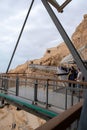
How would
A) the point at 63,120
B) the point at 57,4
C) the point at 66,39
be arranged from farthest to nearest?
1. the point at 57,4
2. the point at 66,39
3. the point at 63,120

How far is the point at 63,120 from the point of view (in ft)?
7.14

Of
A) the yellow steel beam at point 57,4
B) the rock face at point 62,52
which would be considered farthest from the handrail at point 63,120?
the rock face at point 62,52

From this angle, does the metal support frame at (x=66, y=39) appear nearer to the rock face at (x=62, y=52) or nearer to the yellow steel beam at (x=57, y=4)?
the yellow steel beam at (x=57, y=4)

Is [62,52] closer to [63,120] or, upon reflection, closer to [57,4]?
[57,4]

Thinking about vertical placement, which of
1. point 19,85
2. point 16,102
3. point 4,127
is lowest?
point 4,127

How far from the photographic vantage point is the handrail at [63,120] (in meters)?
1.96

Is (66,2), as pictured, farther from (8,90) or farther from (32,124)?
(32,124)

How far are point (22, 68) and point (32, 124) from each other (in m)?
39.5

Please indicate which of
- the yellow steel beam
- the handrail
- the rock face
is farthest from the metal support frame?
the rock face

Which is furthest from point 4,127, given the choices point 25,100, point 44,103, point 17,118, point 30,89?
point 44,103

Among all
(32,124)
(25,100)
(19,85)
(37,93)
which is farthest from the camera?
(32,124)

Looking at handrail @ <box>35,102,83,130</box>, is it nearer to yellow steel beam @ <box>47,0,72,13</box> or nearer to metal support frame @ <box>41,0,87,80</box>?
metal support frame @ <box>41,0,87,80</box>

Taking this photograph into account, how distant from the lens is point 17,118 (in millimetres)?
24203

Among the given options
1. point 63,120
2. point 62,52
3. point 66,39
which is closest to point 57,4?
point 66,39
